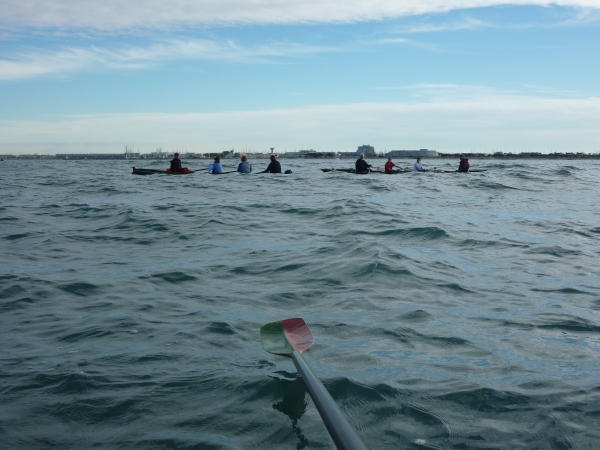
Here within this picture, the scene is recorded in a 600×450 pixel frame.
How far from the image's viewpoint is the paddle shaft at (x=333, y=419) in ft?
8.20

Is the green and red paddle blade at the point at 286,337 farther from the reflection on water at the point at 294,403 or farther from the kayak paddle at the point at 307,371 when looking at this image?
the reflection on water at the point at 294,403

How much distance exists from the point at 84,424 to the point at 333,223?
9926 mm

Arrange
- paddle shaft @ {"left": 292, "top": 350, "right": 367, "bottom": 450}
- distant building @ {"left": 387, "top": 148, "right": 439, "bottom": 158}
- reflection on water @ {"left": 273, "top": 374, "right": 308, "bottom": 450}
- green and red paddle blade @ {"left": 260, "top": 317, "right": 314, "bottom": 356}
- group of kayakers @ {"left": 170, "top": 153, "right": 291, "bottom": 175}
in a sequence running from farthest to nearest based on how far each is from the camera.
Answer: distant building @ {"left": 387, "top": 148, "right": 439, "bottom": 158} < group of kayakers @ {"left": 170, "top": 153, "right": 291, "bottom": 175} < green and red paddle blade @ {"left": 260, "top": 317, "right": 314, "bottom": 356} < reflection on water @ {"left": 273, "top": 374, "right": 308, "bottom": 450} < paddle shaft @ {"left": 292, "top": 350, "right": 367, "bottom": 450}

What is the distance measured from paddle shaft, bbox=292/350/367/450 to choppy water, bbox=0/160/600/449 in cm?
34

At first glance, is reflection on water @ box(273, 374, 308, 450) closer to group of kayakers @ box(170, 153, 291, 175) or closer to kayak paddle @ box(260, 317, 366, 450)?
kayak paddle @ box(260, 317, 366, 450)

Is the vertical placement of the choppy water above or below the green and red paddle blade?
below

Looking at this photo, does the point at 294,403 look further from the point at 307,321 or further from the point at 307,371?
the point at 307,321

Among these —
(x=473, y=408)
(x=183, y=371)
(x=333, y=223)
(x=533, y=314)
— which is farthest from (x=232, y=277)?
(x=333, y=223)

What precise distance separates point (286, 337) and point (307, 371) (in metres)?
0.97

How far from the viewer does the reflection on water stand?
349cm

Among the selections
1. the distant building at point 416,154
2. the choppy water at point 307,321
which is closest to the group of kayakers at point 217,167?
the choppy water at point 307,321

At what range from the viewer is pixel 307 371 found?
3.72 m

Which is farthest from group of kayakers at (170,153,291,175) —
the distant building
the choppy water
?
the distant building

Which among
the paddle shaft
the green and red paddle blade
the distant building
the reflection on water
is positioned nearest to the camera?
the paddle shaft
